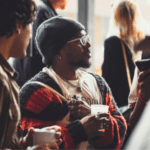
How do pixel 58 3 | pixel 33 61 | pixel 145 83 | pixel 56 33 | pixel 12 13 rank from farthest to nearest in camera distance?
pixel 58 3 < pixel 33 61 < pixel 56 33 < pixel 145 83 < pixel 12 13

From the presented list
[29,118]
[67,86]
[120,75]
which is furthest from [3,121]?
[120,75]

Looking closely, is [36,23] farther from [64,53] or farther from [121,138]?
[121,138]

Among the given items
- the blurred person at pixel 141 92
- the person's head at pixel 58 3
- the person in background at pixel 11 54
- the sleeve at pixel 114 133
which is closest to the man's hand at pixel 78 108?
the sleeve at pixel 114 133

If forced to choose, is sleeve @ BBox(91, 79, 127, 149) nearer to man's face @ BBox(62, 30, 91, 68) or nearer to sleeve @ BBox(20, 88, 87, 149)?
sleeve @ BBox(20, 88, 87, 149)

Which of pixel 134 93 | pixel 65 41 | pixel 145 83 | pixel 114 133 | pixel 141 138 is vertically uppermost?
pixel 141 138

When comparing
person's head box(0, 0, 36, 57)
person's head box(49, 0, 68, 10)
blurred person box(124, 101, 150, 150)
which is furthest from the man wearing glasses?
blurred person box(124, 101, 150, 150)

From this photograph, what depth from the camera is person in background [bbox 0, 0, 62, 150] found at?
81 cm

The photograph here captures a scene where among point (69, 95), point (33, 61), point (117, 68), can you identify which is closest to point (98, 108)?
point (69, 95)

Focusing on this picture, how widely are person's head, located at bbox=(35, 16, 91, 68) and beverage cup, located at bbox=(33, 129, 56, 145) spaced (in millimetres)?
617

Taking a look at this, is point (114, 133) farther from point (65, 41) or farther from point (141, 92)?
point (65, 41)

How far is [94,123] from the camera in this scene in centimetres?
128

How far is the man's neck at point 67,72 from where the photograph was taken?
4.94 ft

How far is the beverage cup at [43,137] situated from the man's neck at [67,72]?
58 cm

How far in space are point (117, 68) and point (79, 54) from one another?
1.32ft
